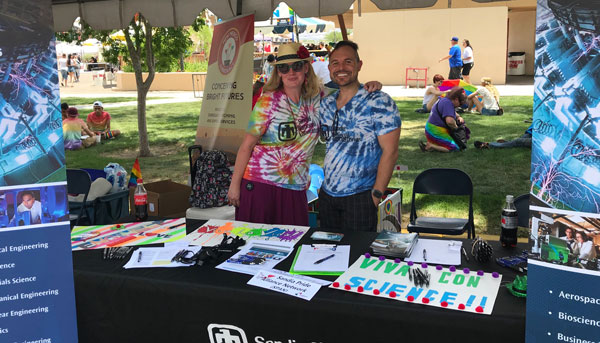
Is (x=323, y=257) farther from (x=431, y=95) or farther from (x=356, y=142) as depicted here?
(x=431, y=95)

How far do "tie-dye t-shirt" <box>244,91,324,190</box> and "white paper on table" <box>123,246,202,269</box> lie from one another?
83 centimetres

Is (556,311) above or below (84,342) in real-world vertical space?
above

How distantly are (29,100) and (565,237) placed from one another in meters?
1.55

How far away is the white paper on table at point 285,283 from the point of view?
2043 mm

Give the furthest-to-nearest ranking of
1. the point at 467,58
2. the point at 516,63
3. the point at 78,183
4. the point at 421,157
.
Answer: the point at 516,63 < the point at 467,58 < the point at 421,157 < the point at 78,183

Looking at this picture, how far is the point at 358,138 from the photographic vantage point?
292 cm

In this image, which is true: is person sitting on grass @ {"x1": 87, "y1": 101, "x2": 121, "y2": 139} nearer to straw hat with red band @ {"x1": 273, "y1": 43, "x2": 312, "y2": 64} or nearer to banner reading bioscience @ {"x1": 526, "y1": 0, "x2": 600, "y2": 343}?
straw hat with red band @ {"x1": 273, "y1": 43, "x2": 312, "y2": 64}

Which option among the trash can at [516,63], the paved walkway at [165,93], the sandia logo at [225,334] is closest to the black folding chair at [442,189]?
the sandia logo at [225,334]

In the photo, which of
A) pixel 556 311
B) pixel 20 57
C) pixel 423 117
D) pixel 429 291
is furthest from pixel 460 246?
pixel 423 117

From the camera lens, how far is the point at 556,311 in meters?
1.50

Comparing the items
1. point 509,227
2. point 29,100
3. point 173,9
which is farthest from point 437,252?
point 173,9

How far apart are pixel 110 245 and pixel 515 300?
1.80 m

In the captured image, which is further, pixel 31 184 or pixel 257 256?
pixel 257 256

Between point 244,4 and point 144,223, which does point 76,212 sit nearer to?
point 144,223
